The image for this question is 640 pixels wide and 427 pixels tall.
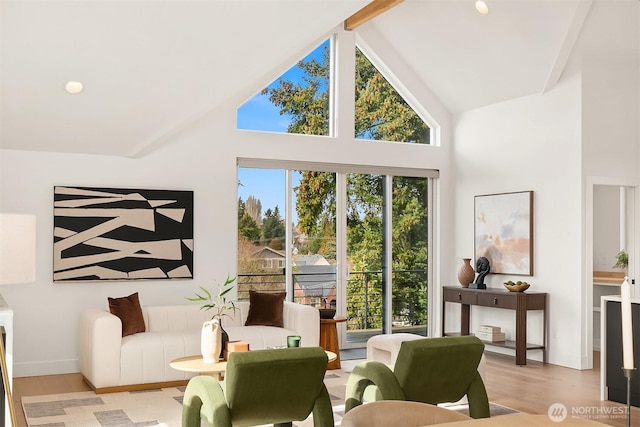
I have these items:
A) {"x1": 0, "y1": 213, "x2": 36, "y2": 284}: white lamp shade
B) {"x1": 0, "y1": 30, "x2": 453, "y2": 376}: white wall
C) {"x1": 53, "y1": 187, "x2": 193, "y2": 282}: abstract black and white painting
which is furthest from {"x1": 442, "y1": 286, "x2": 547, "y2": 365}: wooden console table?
{"x1": 0, "y1": 213, "x2": 36, "y2": 284}: white lamp shade

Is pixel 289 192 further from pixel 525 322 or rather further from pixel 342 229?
pixel 525 322

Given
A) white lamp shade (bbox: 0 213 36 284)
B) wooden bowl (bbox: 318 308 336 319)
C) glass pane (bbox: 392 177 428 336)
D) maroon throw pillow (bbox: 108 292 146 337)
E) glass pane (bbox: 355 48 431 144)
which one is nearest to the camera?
maroon throw pillow (bbox: 108 292 146 337)

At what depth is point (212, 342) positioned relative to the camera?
5.31 metres

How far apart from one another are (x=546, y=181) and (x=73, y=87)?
4981mm

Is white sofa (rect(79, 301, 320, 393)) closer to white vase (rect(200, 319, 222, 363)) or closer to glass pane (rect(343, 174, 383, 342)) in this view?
white vase (rect(200, 319, 222, 363))

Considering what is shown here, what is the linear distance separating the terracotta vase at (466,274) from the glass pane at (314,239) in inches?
60.0

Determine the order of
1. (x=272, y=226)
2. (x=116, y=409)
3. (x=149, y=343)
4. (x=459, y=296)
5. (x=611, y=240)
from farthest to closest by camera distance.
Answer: (x=611, y=240)
(x=459, y=296)
(x=272, y=226)
(x=149, y=343)
(x=116, y=409)

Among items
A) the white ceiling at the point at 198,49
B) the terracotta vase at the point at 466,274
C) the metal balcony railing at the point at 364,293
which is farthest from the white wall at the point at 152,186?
the terracotta vase at the point at 466,274

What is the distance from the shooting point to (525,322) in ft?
25.1

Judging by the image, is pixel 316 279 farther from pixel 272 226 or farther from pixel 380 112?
pixel 380 112

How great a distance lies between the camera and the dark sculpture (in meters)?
8.37

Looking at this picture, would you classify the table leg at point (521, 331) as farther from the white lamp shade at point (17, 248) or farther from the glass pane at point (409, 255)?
the white lamp shade at point (17, 248)

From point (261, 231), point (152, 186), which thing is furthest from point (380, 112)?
point (152, 186)

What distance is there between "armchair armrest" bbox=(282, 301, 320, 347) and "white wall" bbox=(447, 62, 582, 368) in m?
2.48
